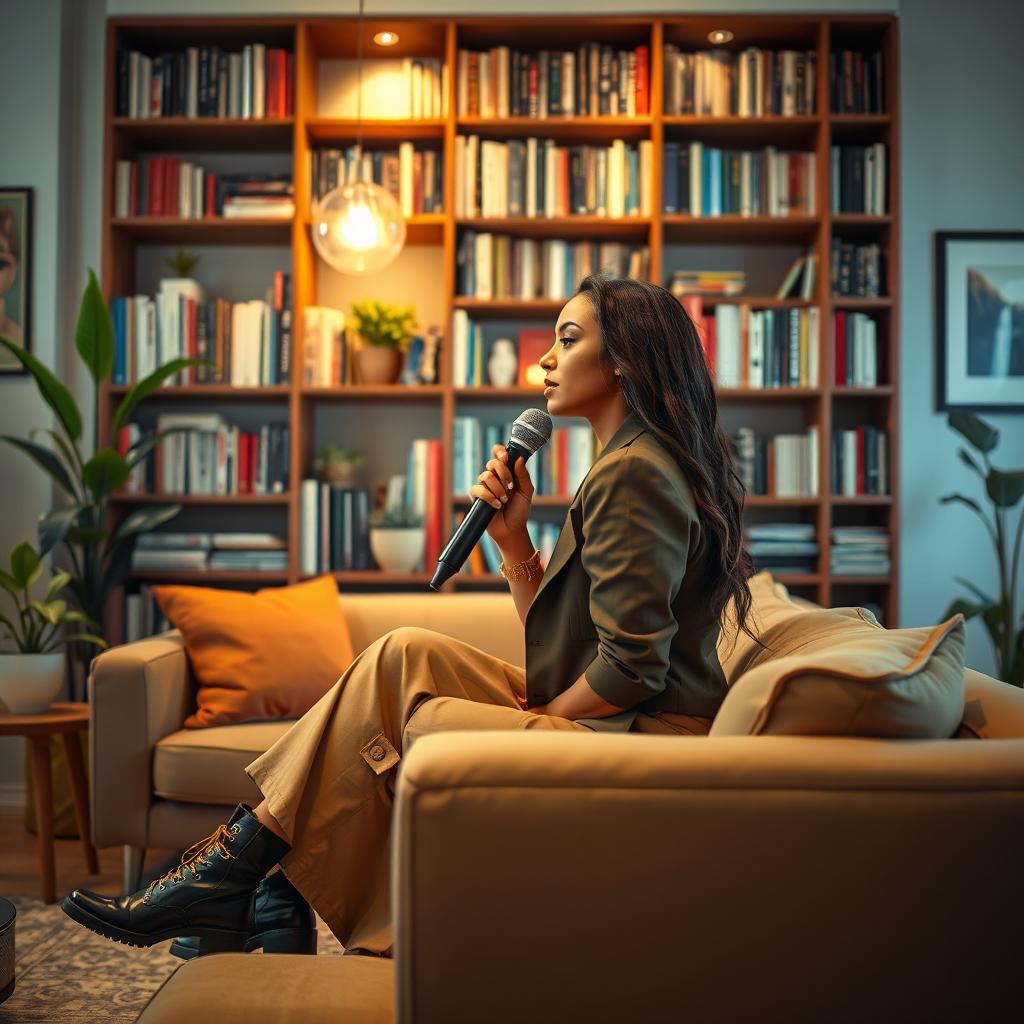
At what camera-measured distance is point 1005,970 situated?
965mm

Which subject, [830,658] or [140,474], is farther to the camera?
[140,474]

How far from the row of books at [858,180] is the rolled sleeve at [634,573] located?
8.37 feet

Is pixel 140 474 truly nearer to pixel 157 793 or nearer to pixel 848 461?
pixel 157 793

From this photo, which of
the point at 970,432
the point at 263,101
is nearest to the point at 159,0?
the point at 263,101

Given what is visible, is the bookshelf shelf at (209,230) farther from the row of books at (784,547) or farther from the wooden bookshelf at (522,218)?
the row of books at (784,547)

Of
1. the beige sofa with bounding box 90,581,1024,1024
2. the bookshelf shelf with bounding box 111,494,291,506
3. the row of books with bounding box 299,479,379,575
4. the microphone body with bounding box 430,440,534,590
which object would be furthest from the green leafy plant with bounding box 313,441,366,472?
the beige sofa with bounding box 90,581,1024,1024

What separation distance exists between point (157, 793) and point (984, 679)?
187 cm

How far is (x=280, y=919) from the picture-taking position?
158 centimetres

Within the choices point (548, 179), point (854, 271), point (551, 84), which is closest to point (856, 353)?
point (854, 271)

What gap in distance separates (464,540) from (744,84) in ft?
8.61

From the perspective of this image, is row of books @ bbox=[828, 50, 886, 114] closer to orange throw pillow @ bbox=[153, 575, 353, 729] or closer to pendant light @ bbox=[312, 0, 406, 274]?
pendant light @ bbox=[312, 0, 406, 274]

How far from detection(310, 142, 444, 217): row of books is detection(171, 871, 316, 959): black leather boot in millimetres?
2597

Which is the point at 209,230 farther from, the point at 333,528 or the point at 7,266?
the point at 333,528

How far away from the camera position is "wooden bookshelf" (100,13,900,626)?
3586mm
